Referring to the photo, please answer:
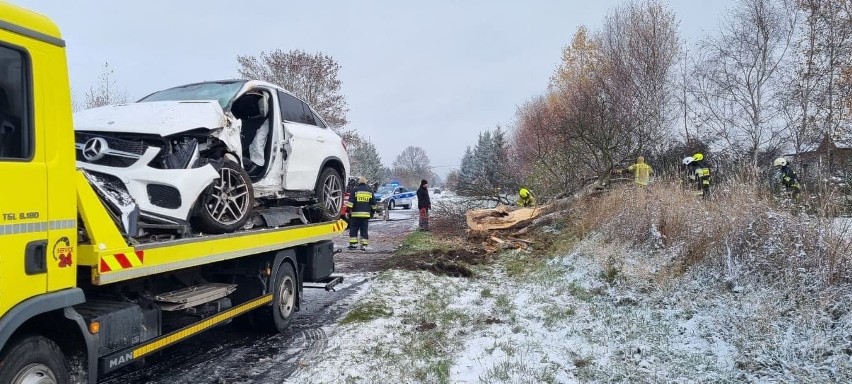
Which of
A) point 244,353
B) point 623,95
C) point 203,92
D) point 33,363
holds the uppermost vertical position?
point 623,95

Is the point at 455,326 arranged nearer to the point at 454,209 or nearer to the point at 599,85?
the point at 454,209

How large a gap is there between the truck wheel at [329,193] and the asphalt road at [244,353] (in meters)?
1.34

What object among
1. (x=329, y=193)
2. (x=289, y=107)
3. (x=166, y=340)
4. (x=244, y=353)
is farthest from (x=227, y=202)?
(x=329, y=193)

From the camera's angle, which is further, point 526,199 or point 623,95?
point 623,95

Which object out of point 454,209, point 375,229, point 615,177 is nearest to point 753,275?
point 615,177

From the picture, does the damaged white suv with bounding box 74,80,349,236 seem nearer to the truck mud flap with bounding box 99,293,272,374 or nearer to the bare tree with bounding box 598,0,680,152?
the truck mud flap with bounding box 99,293,272,374

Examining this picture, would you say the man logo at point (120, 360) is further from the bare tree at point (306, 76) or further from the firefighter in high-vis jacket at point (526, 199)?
the bare tree at point (306, 76)

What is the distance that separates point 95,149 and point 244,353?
2.47 meters

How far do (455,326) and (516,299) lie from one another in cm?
157

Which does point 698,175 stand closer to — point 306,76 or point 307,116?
point 307,116

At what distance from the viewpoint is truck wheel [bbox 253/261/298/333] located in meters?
6.14

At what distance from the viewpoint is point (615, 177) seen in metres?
15.3

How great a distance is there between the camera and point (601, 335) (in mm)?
5406

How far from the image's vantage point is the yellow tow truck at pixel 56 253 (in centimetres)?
287
